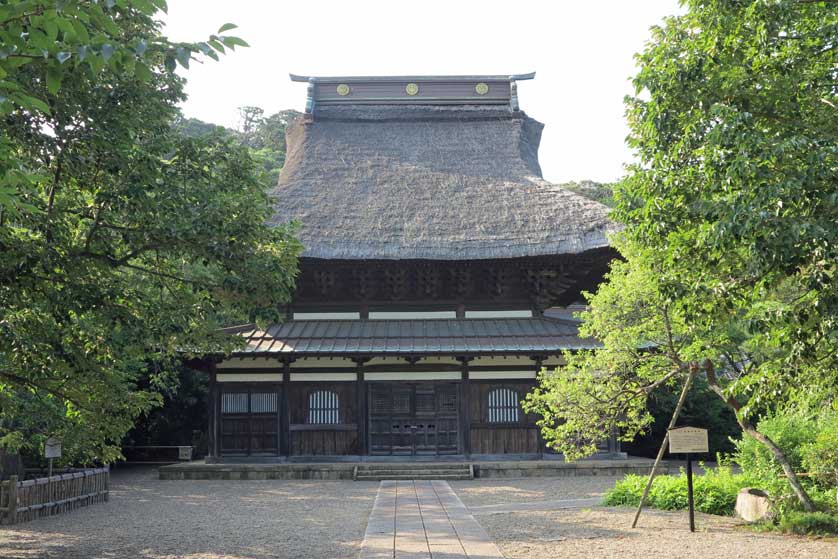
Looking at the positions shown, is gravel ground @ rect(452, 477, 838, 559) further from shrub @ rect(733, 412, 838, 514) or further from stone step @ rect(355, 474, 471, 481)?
stone step @ rect(355, 474, 471, 481)

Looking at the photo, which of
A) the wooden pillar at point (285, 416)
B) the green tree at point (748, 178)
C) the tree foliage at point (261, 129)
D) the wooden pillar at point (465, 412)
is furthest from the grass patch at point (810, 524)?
the tree foliage at point (261, 129)

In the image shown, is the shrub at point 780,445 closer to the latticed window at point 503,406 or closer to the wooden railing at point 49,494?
the latticed window at point 503,406

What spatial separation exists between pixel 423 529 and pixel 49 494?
658 centimetres

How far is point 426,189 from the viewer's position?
806 inches

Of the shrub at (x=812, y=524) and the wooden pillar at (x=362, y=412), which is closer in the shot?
the shrub at (x=812, y=524)

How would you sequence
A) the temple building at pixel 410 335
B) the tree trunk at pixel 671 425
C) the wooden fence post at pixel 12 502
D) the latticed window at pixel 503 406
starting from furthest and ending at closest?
the latticed window at pixel 503 406 → the temple building at pixel 410 335 → the wooden fence post at pixel 12 502 → the tree trunk at pixel 671 425

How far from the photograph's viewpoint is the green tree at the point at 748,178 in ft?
19.0

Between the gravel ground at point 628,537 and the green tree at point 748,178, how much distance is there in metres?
2.12

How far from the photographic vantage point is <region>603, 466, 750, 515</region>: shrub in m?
11.1

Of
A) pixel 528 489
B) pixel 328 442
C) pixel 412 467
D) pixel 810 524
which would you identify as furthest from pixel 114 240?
pixel 328 442

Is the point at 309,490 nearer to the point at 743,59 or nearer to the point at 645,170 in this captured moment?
the point at 645,170

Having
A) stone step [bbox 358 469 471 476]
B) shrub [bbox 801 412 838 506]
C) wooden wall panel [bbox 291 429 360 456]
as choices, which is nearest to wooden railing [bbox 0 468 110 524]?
wooden wall panel [bbox 291 429 360 456]

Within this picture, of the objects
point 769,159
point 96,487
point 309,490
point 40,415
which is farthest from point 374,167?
point 769,159

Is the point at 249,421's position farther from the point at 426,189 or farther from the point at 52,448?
the point at 426,189
